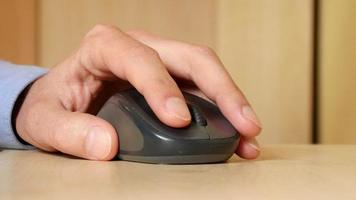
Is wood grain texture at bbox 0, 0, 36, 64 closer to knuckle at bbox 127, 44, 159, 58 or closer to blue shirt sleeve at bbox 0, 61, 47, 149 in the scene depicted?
blue shirt sleeve at bbox 0, 61, 47, 149

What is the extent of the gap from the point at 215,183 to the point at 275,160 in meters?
0.15

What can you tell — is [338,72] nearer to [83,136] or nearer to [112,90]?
[112,90]

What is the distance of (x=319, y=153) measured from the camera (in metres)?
0.57

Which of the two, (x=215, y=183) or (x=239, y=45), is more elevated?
(x=215, y=183)

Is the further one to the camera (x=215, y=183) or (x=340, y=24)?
(x=340, y=24)

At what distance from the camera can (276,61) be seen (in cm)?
104

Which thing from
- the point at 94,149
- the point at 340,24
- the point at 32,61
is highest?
the point at 94,149

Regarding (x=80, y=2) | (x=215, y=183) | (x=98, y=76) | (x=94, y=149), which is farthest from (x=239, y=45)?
(x=215, y=183)

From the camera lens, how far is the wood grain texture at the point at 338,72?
0.94 meters

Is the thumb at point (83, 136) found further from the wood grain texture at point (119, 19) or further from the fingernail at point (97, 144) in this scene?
the wood grain texture at point (119, 19)

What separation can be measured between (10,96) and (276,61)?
0.52 metres

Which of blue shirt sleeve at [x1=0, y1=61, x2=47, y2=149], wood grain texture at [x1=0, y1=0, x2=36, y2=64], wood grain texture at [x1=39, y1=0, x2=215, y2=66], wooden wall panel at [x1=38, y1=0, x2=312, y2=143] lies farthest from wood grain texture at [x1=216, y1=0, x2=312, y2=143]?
blue shirt sleeve at [x1=0, y1=61, x2=47, y2=149]

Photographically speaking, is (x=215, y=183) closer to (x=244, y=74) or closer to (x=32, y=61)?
(x=244, y=74)

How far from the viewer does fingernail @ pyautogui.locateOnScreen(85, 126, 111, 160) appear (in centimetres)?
49
